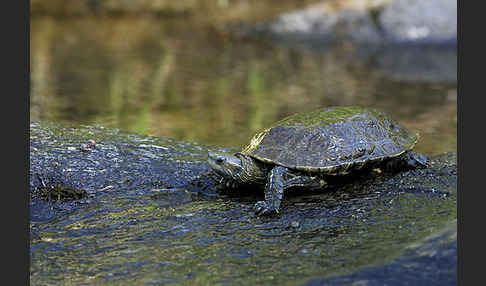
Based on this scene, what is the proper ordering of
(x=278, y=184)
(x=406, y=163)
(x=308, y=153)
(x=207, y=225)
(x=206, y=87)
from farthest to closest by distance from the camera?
1. (x=206, y=87)
2. (x=406, y=163)
3. (x=308, y=153)
4. (x=278, y=184)
5. (x=207, y=225)

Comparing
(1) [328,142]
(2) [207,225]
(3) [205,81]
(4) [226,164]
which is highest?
(3) [205,81]

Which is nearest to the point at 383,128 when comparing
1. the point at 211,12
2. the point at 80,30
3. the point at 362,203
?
the point at 362,203

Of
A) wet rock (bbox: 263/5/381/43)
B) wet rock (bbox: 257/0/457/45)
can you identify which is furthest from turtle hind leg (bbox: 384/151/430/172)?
wet rock (bbox: 263/5/381/43)

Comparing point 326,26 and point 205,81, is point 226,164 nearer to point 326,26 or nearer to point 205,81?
point 205,81

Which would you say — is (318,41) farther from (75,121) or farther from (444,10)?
(75,121)

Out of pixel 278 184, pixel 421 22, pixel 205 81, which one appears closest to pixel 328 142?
pixel 278 184

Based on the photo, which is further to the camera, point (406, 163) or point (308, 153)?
point (406, 163)
